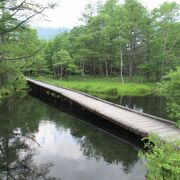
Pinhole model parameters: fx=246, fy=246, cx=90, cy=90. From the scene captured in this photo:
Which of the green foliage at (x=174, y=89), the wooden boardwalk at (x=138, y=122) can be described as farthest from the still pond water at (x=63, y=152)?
the green foliage at (x=174, y=89)

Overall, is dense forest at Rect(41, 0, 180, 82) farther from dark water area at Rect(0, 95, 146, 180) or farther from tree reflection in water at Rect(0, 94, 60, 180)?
dark water area at Rect(0, 95, 146, 180)

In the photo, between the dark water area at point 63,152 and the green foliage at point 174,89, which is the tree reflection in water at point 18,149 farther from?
the green foliage at point 174,89

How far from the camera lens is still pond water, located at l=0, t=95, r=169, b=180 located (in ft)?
24.7

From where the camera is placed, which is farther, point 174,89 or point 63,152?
point 174,89

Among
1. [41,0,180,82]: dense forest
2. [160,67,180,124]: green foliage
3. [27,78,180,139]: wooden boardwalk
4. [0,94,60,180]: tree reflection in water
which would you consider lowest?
[0,94,60,180]: tree reflection in water

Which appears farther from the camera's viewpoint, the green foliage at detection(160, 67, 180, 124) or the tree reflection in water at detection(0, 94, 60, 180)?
the green foliage at detection(160, 67, 180, 124)

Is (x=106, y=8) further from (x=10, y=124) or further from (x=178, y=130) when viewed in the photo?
(x=178, y=130)

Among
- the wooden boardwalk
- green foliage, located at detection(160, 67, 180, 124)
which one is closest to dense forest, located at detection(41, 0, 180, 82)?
the wooden boardwalk

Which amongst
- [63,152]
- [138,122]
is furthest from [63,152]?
[138,122]

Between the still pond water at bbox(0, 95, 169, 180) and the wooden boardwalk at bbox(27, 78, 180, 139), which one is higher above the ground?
the wooden boardwalk at bbox(27, 78, 180, 139)

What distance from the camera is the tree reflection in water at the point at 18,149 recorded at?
7.51 meters

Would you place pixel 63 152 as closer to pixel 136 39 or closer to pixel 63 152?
pixel 63 152

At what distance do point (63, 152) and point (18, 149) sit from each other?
1.80 metres

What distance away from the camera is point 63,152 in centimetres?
935
